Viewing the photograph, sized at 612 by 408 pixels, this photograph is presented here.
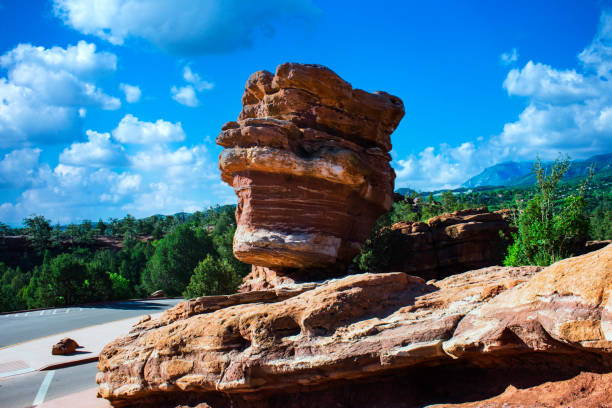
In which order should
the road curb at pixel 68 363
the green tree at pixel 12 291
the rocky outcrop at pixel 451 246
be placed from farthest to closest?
1. the green tree at pixel 12 291
2. the rocky outcrop at pixel 451 246
3. the road curb at pixel 68 363

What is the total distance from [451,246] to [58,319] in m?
29.0

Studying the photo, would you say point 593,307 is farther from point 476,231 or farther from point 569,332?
point 476,231

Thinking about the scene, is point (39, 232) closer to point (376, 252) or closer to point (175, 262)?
point (175, 262)

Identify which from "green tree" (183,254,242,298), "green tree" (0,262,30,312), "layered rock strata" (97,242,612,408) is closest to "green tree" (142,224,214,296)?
"green tree" (0,262,30,312)

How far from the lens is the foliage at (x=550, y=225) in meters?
15.3

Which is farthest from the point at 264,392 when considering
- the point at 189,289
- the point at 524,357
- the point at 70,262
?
the point at 70,262

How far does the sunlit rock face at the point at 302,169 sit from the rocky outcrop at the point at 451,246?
368 centimetres

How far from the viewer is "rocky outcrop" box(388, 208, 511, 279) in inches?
984

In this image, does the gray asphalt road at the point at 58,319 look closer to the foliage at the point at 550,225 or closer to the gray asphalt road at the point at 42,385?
the gray asphalt road at the point at 42,385

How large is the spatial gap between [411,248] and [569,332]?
21.3 meters

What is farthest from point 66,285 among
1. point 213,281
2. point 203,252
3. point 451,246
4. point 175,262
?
point 451,246

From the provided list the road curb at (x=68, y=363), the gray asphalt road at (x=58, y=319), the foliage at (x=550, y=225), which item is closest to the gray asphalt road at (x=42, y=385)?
the road curb at (x=68, y=363)

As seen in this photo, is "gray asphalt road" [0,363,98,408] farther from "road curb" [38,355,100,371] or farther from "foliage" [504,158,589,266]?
"foliage" [504,158,589,266]

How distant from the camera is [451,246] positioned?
83.7 ft
